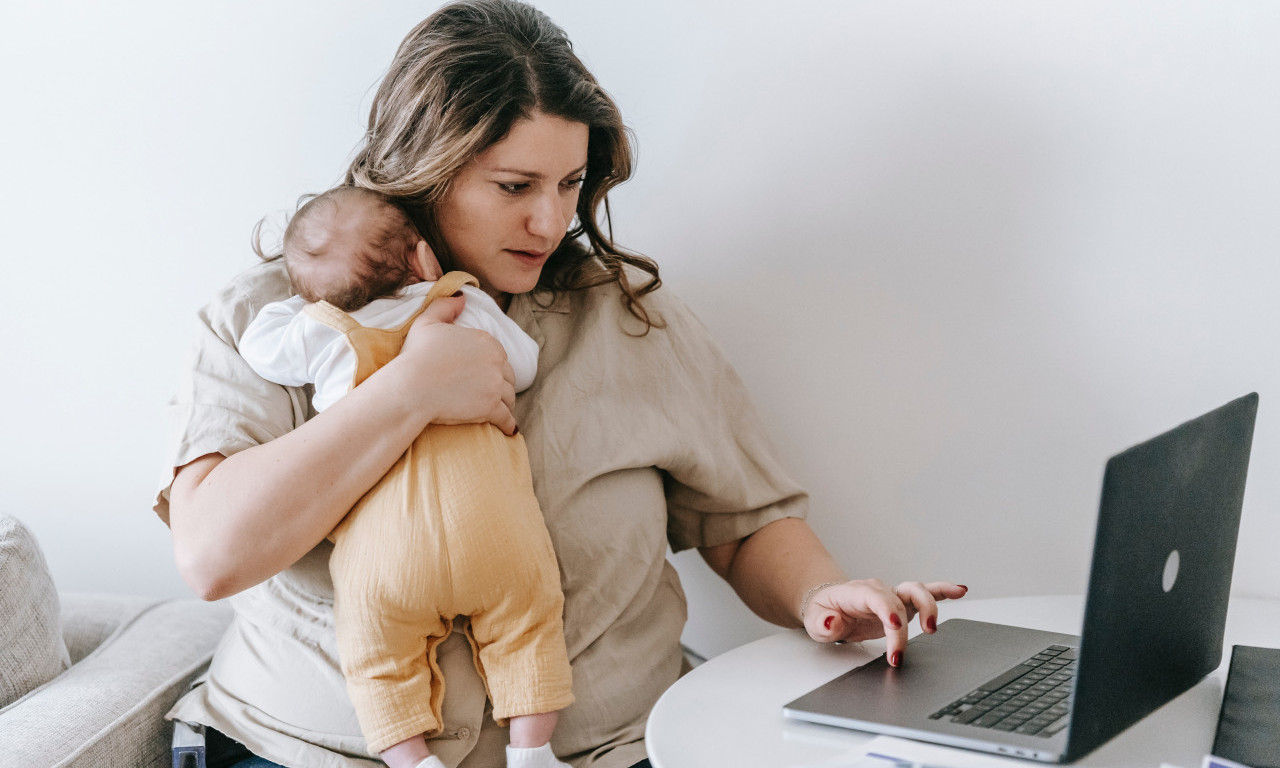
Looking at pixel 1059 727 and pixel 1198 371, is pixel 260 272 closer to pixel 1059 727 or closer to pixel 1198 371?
pixel 1059 727

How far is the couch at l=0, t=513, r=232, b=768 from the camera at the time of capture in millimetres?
1218

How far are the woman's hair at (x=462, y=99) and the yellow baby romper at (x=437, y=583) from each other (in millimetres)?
219

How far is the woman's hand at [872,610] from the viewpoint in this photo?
109 cm

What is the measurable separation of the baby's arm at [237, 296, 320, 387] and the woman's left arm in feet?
2.05

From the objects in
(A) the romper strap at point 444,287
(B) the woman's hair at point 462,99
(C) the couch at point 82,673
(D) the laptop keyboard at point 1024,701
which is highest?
(B) the woman's hair at point 462,99

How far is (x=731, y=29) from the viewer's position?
1547mm

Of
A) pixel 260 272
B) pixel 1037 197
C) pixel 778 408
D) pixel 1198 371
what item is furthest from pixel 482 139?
pixel 1198 371

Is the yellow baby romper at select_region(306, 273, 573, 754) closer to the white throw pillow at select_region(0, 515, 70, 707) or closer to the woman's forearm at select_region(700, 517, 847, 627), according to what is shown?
the woman's forearm at select_region(700, 517, 847, 627)

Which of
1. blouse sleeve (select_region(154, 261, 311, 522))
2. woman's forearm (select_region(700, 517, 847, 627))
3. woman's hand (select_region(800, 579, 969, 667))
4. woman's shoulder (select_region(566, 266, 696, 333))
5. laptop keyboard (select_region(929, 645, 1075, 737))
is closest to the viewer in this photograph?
laptop keyboard (select_region(929, 645, 1075, 737))

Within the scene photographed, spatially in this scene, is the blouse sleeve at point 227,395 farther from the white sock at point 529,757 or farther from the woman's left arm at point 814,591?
the woman's left arm at point 814,591

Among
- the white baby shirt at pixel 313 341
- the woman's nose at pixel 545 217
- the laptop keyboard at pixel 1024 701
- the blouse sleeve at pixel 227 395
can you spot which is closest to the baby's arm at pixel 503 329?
the white baby shirt at pixel 313 341

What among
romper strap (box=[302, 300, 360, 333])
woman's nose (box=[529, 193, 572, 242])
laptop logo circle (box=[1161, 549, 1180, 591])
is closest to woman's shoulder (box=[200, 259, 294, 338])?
romper strap (box=[302, 300, 360, 333])

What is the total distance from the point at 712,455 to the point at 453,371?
0.40m

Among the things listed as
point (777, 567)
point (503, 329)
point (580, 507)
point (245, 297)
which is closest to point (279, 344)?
point (245, 297)
